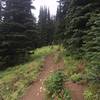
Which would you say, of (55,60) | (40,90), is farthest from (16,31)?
(40,90)

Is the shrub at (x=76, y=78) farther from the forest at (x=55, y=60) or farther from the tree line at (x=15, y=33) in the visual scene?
the tree line at (x=15, y=33)

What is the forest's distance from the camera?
11.1 meters

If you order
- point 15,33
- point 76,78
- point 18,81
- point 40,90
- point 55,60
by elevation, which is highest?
point 15,33

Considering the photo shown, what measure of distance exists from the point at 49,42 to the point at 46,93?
39.2 metres

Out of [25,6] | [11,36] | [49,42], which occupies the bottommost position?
[49,42]

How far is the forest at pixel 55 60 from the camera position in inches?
438

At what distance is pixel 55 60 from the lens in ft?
65.5

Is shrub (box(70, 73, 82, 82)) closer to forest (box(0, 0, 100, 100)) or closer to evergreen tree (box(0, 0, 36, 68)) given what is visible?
forest (box(0, 0, 100, 100))

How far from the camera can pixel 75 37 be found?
1622 centimetres

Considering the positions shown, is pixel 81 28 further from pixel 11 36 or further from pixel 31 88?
pixel 11 36

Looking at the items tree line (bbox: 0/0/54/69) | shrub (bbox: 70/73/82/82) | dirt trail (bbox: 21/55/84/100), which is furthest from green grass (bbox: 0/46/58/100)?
shrub (bbox: 70/73/82/82)

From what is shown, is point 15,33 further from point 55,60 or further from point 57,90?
point 57,90

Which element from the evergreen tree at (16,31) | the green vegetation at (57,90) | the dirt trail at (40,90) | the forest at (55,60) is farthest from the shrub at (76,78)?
the evergreen tree at (16,31)

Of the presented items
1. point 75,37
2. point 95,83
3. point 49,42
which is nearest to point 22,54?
point 75,37
